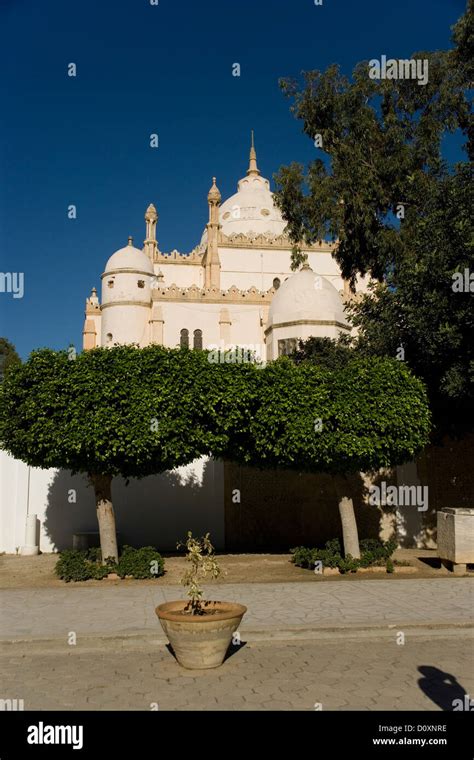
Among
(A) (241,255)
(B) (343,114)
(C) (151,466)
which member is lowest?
(C) (151,466)

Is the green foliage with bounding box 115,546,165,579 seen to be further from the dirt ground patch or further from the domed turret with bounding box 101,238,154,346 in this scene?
the domed turret with bounding box 101,238,154,346

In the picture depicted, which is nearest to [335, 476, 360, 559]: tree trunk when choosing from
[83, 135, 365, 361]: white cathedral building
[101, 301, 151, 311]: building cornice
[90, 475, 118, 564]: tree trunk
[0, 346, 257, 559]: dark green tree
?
[0, 346, 257, 559]: dark green tree

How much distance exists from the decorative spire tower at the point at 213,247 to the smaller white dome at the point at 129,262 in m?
4.10

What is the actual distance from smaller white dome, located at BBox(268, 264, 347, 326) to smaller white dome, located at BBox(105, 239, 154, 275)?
44.4 ft

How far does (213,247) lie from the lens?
1668 inches

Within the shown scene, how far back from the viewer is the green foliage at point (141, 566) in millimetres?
12070

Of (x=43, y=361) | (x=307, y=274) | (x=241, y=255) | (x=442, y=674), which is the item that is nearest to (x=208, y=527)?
(x=43, y=361)

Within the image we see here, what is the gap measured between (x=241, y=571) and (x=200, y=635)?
715 cm

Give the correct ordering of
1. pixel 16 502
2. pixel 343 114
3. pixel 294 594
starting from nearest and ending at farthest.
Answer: pixel 294 594, pixel 16 502, pixel 343 114

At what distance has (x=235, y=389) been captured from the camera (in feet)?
A: 39.1

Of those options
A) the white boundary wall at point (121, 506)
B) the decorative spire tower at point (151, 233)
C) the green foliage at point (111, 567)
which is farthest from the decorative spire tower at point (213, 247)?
the green foliage at point (111, 567)

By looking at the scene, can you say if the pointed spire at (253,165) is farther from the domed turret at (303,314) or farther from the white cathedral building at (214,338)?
the domed turret at (303,314)

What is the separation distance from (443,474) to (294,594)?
8247 millimetres
